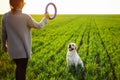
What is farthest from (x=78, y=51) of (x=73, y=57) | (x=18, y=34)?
(x=18, y=34)

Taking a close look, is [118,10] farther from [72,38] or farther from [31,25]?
[31,25]

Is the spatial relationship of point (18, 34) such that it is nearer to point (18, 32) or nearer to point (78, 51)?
point (18, 32)

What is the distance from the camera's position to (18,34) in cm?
319

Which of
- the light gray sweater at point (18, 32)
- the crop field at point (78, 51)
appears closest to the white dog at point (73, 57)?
the crop field at point (78, 51)

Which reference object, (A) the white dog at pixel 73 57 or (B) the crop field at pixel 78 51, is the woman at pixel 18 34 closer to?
(B) the crop field at pixel 78 51

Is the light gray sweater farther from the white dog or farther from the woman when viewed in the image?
the white dog

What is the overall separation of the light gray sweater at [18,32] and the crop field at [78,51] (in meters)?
1.14

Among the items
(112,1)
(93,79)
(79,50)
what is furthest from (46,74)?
(112,1)

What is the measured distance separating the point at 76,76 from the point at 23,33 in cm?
153

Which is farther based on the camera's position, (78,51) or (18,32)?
(78,51)

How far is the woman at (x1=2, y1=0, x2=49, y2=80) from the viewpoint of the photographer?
3168 mm

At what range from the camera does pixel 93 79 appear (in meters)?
4.30

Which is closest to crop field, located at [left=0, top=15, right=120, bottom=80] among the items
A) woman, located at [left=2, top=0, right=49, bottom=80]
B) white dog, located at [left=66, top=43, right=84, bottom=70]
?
white dog, located at [left=66, top=43, right=84, bottom=70]

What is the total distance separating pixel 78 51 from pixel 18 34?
228 cm
